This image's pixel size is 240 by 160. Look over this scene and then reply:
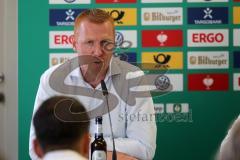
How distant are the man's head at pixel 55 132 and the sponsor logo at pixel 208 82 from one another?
1792mm

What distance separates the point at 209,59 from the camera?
9.52 ft

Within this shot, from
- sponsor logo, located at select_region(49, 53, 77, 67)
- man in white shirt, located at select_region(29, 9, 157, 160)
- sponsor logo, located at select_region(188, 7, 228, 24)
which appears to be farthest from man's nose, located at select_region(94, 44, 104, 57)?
sponsor logo, located at select_region(188, 7, 228, 24)

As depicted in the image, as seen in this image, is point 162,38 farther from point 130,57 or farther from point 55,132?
point 55,132

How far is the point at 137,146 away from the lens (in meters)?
2.06

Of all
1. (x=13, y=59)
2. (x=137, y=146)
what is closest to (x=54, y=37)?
(x=13, y=59)

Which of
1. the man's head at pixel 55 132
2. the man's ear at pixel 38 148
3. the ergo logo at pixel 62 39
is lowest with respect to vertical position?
the man's ear at pixel 38 148

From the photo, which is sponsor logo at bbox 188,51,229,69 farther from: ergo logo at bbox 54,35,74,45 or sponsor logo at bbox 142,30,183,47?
ergo logo at bbox 54,35,74,45

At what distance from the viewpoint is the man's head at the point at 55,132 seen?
1.17 metres

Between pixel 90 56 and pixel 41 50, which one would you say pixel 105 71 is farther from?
pixel 41 50

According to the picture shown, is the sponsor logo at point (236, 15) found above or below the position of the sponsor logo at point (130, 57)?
above

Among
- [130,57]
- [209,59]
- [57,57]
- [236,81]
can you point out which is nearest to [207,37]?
[209,59]

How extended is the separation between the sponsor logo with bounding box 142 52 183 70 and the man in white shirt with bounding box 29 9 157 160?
1.75ft

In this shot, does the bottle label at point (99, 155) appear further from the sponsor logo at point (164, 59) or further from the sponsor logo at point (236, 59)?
the sponsor logo at point (236, 59)

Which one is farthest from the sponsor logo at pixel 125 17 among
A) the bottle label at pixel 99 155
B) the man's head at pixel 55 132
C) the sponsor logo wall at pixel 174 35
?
the man's head at pixel 55 132
